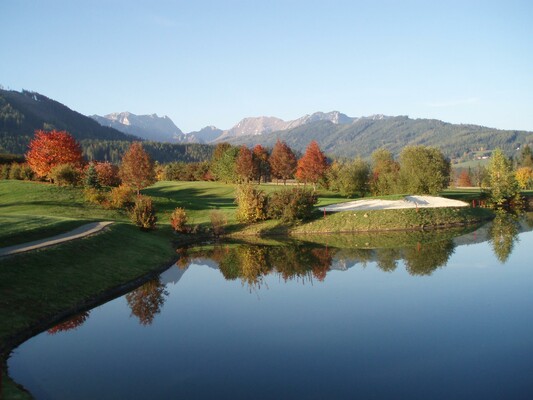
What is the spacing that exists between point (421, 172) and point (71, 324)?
205 feet

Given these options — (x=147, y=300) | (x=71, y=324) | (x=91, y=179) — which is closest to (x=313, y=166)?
(x=91, y=179)

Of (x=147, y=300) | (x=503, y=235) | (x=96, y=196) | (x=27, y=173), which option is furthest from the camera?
(x=27, y=173)

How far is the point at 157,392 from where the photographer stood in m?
14.8

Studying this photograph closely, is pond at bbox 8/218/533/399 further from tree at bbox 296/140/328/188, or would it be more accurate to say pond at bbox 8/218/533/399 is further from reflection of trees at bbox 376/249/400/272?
tree at bbox 296/140/328/188

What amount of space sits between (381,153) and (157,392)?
93.9 meters

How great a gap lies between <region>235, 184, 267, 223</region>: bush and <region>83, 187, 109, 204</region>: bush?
17.1 metres

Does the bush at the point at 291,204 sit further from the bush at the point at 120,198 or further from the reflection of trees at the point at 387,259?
the bush at the point at 120,198

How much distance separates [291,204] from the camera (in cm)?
5422

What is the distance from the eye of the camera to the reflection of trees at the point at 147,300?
23.7m

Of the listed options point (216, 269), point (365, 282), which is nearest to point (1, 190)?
point (216, 269)

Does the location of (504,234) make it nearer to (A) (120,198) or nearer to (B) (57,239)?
(B) (57,239)

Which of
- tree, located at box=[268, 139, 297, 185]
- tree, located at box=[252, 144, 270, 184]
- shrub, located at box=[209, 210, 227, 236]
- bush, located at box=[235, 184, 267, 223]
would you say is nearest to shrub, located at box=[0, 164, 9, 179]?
shrub, located at box=[209, 210, 227, 236]

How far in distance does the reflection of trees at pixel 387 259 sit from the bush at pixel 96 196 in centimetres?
3504

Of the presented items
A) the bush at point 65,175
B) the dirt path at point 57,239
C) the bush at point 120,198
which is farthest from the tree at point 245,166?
the dirt path at point 57,239
